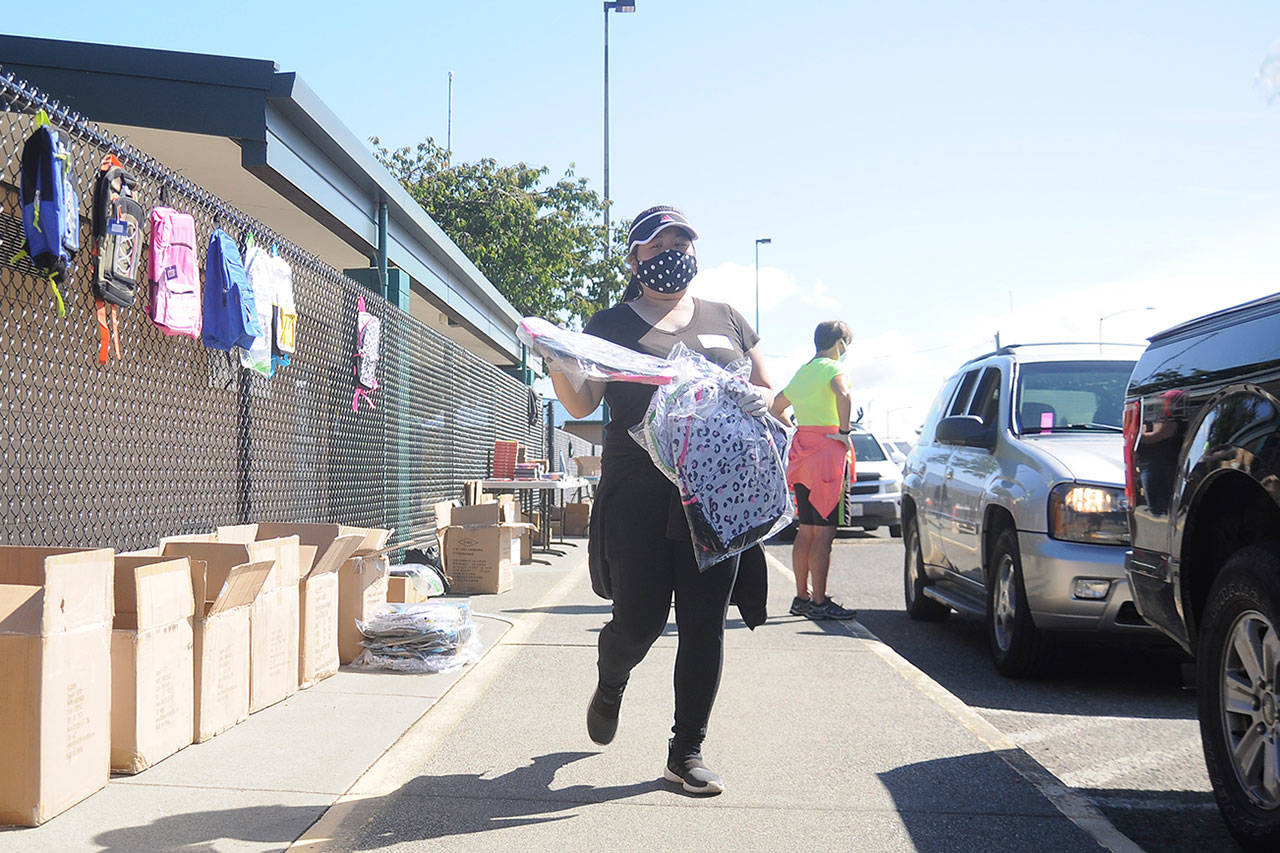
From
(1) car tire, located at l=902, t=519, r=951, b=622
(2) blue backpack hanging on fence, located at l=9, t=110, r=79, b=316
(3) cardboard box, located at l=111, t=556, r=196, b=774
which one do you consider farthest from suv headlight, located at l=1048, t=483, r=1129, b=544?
(2) blue backpack hanging on fence, located at l=9, t=110, r=79, b=316

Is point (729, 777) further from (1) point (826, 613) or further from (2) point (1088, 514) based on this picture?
(1) point (826, 613)

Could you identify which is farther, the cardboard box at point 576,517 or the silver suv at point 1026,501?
the cardboard box at point 576,517

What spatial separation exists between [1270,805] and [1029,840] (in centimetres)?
65

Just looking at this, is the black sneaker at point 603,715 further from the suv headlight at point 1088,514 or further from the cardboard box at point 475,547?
the cardboard box at point 475,547

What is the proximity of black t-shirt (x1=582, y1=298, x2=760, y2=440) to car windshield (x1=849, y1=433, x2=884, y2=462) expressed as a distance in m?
15.5

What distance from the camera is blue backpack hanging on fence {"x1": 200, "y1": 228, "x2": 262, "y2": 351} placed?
598 centimetres

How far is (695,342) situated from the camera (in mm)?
4062

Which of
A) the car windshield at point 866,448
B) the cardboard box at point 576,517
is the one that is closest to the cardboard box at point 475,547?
the cardboard box at point 576,517

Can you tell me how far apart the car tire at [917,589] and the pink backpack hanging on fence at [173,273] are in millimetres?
5272

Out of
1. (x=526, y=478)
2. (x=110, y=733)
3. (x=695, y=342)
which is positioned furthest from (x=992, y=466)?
(x=526, y=478)

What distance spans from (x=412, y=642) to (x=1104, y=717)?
3387 mm

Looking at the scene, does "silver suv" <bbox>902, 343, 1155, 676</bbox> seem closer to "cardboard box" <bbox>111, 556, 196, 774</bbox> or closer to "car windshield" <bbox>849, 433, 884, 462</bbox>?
"cardboard box" <bbox>111, 556, 196, 774</bbox>

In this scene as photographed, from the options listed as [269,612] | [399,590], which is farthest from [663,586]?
[399,590]

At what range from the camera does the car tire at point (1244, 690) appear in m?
3.16
